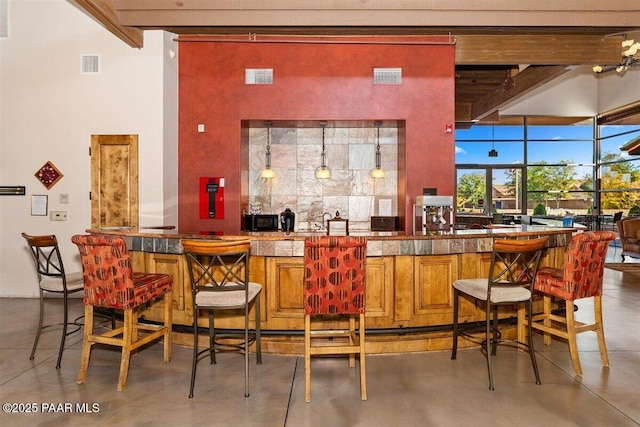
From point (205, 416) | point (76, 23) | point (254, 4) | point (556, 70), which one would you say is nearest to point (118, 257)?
point (205, 416)

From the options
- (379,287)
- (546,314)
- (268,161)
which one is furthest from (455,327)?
(268,161)

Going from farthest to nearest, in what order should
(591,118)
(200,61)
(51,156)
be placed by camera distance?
(591,118) < (200,61) < (51,156)

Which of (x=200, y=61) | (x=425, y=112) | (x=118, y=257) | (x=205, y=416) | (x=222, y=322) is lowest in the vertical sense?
(x=205, y=416)

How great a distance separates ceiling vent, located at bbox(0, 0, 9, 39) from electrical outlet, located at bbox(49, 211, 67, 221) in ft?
8.59

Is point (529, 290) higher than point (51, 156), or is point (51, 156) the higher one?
point (51, 156)

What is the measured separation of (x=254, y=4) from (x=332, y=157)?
8.98 ft

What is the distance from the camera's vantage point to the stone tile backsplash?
706cm

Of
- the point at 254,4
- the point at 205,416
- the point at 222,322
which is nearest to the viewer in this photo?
the point at 205,416

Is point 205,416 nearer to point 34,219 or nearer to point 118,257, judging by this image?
point 118,257

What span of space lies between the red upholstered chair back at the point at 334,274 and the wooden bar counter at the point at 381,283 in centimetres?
69

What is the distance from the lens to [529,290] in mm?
3213

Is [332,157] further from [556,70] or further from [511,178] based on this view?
[511,178]

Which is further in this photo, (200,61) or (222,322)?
(200,61)

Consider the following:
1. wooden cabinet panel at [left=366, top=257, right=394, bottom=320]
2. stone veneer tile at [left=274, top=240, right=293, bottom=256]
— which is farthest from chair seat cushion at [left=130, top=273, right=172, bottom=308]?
wooden cabinet panel at [left=366, top=257, right=394, bottom=320]
